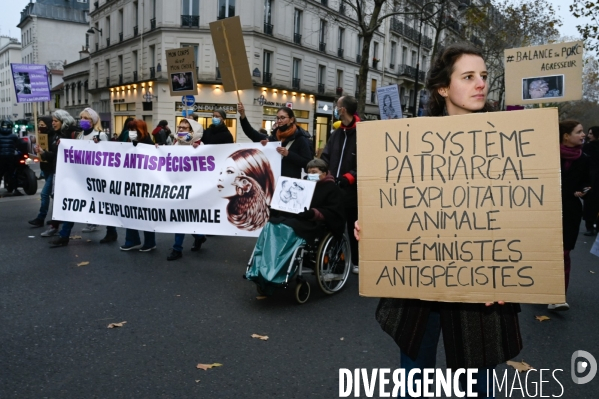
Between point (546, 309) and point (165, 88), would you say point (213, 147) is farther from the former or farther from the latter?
point (165, 88)

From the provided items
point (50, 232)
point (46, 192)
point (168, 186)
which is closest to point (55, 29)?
point (46, 192)

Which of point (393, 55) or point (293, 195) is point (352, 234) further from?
point (393, 55)

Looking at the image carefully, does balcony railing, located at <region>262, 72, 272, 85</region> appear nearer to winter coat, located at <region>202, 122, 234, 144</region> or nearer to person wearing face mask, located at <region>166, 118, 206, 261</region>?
winter coat, located at <region>202, 122, 234, 144</region>

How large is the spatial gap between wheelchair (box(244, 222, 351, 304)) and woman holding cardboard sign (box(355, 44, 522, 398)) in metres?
2.53

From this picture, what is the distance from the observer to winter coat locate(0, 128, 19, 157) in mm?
11609

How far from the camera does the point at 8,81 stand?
9625 centimetres

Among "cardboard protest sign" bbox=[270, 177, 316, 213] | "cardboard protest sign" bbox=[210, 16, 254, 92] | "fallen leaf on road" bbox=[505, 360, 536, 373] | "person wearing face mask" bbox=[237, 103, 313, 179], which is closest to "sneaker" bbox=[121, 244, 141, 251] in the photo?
"person wearing face mask" bbox=[237, 103, 313, 179]

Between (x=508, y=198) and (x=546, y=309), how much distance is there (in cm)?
377

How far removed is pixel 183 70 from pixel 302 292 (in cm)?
649

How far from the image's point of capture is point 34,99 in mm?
12305

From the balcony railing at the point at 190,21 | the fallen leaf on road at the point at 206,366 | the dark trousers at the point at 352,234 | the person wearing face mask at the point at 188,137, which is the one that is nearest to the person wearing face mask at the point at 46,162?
the person wearing face mask at the point at 188,137

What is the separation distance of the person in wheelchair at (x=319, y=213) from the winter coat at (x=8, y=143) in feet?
28.8

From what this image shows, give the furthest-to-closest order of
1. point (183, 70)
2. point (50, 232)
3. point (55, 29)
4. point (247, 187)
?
point (55, 29) < point (183, 70) < point (50, 232) < point (247, 187)

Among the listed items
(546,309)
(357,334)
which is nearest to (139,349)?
(357,334)
